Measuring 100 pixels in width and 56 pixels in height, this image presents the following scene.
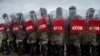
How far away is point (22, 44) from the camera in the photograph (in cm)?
2166

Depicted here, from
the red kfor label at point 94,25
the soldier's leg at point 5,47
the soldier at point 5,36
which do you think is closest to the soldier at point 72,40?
the red kfor label at point 94,25

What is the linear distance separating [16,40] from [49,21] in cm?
365

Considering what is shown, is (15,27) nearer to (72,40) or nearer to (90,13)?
(72,40)

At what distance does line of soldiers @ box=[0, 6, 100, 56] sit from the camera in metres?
18.4

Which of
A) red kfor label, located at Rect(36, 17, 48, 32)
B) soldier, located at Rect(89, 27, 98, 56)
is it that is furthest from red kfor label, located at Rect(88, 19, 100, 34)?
red kfor label, located at Rect(36, 17, 48, 32)

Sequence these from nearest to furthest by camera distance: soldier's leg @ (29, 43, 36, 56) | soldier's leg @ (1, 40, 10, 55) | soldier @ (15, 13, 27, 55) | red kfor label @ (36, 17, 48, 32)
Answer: red kfor label @ (36, 17, 48, 32) < soldier's leg @ (29, 43, 36, 56) < soldier @ (15, 13, 27, 55) < soldier's leg @ (1, 40, 10, 55)

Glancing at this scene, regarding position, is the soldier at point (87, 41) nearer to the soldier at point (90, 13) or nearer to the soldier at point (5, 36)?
the soldier at point (90, 13)

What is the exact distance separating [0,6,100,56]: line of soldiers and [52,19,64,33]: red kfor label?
17 centimetres

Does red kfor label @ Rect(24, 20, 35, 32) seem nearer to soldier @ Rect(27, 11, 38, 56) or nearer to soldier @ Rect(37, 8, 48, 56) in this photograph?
soldier @ Rect(27, 11, 38, 56)

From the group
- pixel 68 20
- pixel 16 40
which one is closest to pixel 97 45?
pixel 68 20

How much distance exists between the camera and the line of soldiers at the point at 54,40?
18.4 m

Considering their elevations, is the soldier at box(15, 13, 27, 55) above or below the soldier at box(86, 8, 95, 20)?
below

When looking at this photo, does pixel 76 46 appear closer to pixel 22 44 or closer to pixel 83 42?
pixel 83 42

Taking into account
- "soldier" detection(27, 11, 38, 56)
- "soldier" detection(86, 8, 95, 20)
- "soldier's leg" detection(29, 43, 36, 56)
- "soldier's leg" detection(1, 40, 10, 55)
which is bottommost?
"soldier's leg" detection(1, 40, 10, 55)
